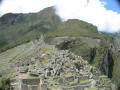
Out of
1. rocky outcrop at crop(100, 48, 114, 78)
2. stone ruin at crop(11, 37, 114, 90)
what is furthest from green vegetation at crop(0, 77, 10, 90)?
rocky outcrop at crop(100, 48, 114, 78)

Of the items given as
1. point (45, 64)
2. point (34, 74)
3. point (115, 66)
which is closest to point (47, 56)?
point (45, 64)

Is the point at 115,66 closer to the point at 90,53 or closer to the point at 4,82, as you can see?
the point at 90,53

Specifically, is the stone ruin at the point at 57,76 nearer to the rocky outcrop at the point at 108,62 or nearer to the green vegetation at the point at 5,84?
the green vegetation at the point at 5,84

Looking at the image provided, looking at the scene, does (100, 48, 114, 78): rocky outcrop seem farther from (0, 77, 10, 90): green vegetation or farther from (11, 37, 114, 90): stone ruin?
(0, 77, 10, 90): green vegetation

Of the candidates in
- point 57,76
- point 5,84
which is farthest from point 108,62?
point 5,84

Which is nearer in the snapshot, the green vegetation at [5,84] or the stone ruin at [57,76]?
the green vegetation at [5,84]

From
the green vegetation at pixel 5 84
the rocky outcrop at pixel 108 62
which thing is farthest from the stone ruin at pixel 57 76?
the rocky outcrop at pixel 108 62

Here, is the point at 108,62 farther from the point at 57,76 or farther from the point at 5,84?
the point at 5,84

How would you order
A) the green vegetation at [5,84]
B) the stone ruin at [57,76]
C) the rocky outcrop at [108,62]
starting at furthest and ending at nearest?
the rocky outcrop at [108,62] → the stone ruin at [57,76] → the green vegetation at [5,84]

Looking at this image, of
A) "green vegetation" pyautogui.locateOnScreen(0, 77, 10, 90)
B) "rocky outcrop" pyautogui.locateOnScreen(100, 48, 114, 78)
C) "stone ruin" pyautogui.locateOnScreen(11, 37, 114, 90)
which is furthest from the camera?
"rocky outcrop" pyautogui.locateOnScreen(100, 48, 114, 78)
